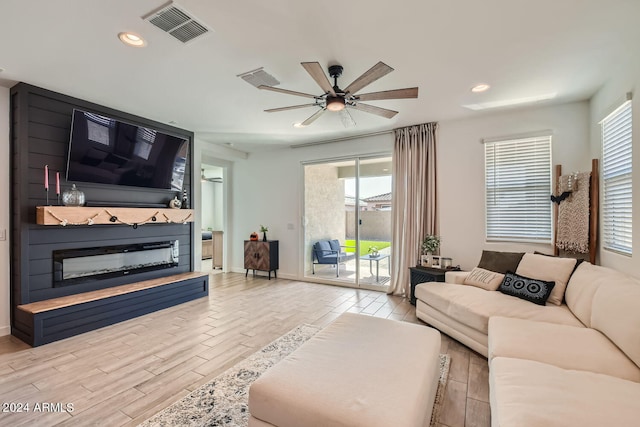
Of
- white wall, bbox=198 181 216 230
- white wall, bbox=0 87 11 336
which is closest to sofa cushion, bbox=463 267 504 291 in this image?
white wall, bbox=0 87 11 336

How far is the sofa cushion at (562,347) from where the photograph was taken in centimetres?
171

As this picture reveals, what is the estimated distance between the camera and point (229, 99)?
3.57 metres

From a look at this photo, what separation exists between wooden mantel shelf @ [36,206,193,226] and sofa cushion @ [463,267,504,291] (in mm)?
4171

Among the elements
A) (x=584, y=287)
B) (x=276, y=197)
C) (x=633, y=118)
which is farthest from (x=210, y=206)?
(x=633, y=118)

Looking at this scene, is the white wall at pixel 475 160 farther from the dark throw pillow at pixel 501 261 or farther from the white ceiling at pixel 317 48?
the dark throw pillow at pixel 501 261

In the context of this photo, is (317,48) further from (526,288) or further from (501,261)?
(501,261)

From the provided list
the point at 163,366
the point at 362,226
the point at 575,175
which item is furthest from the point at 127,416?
the point at 575,175

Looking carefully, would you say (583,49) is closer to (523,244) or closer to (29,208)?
(523,244)

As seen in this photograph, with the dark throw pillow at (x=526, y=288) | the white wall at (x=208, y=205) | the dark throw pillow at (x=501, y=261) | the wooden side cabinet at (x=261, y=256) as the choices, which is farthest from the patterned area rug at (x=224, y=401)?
the white wall at (x=208, y=205)

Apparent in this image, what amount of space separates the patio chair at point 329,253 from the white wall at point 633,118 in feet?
12.3

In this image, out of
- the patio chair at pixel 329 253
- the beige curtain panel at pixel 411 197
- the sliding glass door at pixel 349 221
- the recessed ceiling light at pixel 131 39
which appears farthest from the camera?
the patio chair at pixel 329 253

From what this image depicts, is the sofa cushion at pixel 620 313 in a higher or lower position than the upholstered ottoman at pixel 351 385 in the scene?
higher

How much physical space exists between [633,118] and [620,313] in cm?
177

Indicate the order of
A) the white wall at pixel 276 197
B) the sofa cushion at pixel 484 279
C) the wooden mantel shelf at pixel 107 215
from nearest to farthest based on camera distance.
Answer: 1. the wooden mantel shelf at pixel 107 215
2. the sofa cushion at pixel 484 279
3. the white wall at pixel 276 197
